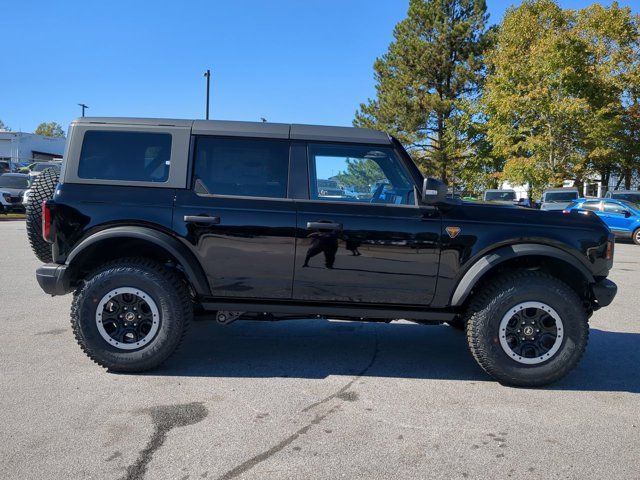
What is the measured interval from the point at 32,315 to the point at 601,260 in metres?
5.92

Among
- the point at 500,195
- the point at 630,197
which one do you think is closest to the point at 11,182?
the point at 500,195

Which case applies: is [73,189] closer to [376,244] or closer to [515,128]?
[376,244]

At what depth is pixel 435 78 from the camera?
3459 cm

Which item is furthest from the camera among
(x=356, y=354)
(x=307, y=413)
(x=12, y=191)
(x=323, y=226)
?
(x=12, y=191)

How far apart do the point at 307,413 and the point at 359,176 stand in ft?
6.31

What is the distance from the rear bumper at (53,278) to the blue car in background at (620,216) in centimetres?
1820

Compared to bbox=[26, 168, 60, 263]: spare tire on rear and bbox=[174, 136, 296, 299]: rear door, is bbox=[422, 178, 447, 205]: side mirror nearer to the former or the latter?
bbox=[174, 136, 296, 299]: rear door

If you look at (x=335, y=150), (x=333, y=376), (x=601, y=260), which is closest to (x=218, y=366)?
(x=333, y=376)

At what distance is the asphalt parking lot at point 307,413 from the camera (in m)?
2.88

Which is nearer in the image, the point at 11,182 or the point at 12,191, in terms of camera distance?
the point at 12,191

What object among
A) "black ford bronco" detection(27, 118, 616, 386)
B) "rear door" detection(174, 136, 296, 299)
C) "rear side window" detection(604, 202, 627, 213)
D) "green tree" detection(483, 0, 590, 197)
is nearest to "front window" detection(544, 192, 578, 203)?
"green tree" detection(483, 0, 590, 197)

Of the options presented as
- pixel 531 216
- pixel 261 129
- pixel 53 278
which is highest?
pixel 261 129

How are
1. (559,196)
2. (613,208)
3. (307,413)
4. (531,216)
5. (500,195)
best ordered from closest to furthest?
(307,413), (531,216), (613,208), (559,196), (500,195)

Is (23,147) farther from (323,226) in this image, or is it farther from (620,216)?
(323,226)
